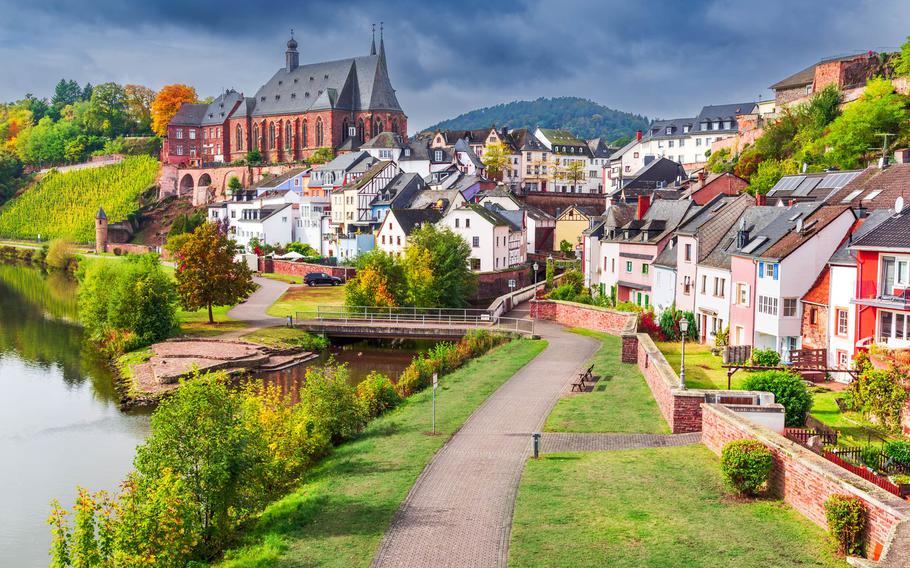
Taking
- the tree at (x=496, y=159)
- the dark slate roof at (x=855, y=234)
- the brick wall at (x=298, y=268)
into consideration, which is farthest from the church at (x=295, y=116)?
the dark slate roof at (x=855, y=234)

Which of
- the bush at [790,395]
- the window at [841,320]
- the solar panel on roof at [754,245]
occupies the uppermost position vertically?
the solar panel on roof at [754,245]

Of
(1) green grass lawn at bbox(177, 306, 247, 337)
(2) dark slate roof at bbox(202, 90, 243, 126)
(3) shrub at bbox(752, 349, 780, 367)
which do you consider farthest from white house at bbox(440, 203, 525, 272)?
(2) dark slate roof at bbox(202, 90, 243, 126)

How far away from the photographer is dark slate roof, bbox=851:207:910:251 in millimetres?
27266

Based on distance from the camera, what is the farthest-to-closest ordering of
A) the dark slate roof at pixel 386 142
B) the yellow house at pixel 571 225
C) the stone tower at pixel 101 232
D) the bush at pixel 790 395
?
1. the stone tower at pixel 101 232
2. the dark slate roof at pixel 386 142
3. the yellow house at pixel 571 225
4. the bush at pixel 790 395

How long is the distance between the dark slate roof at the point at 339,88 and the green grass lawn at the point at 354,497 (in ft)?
336

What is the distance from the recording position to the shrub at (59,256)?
9931 cm

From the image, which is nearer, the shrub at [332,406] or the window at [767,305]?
the shrub at [332,406]

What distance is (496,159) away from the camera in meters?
113

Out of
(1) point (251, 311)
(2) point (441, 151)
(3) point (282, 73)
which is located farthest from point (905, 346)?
(3) point (282, 73)

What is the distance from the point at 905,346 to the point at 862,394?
19.2ft

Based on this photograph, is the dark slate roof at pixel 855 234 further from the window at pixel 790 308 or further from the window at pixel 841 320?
the window at pixel 790 308

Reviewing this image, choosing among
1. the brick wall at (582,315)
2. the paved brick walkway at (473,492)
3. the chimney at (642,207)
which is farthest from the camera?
the chimney at (642,207)

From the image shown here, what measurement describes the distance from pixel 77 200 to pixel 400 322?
101m

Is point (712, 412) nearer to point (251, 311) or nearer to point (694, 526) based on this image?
point (694, 526)
